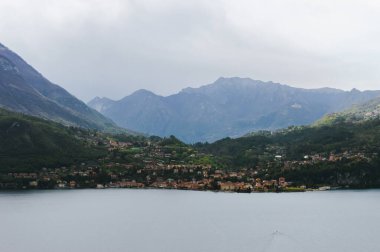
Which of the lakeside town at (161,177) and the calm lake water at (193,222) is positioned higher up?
the lakeside town at (161,177)

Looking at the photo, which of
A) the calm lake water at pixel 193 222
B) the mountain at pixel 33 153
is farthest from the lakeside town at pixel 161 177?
the calm lake water at pixel 193 222

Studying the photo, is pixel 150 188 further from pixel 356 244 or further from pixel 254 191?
pixel 356 244

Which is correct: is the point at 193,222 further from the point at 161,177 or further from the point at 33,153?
the point at 33,153

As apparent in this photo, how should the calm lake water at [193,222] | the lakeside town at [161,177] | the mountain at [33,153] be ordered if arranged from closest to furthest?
the calm lake water at [193,222]
the lakeside town at [161,177]
the mountain at [33,153]

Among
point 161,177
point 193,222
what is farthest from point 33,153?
point 193,222

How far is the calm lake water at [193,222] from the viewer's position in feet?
245

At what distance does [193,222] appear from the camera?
310 feet

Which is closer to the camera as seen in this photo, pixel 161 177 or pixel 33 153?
pixel 161 177

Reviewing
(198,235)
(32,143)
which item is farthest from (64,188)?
(198,235)

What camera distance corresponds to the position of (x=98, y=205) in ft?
396

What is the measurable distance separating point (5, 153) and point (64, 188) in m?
36.1

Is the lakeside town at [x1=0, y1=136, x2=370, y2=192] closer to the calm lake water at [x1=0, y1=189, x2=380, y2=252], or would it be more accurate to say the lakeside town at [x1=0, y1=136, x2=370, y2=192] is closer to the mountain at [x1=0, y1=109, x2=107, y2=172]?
the mountain at [x1=0, y1=109, x2=107, y2=172]

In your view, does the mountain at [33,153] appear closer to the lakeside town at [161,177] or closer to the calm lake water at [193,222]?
the lakeside town at [161,177]

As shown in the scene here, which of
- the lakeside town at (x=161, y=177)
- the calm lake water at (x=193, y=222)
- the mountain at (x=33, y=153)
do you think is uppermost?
the mountain at (x=33, y=153)
